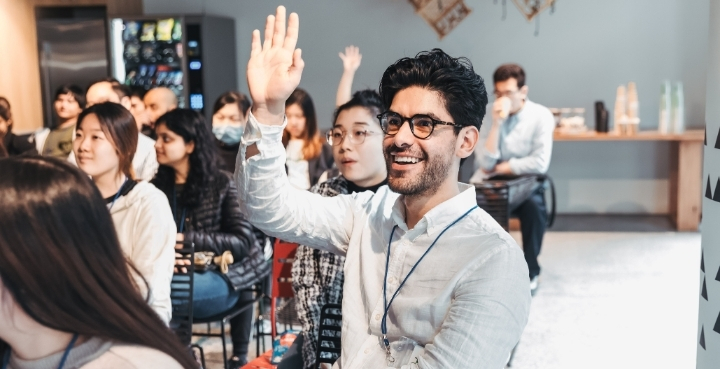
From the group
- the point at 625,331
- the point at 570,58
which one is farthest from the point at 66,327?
the point at 570,58

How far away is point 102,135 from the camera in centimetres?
314

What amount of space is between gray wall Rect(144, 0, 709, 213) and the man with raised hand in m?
6.60

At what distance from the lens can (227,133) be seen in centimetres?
529

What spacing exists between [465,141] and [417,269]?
1.07 ft

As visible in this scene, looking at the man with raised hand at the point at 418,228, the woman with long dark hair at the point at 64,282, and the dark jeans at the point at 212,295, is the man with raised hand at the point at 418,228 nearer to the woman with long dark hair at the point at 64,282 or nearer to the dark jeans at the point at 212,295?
the woman with long dark hair at the point at 64,282

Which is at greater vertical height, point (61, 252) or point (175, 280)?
point (61, 252)

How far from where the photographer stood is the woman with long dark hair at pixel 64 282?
1088mm

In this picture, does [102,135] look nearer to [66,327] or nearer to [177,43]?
[66,327]

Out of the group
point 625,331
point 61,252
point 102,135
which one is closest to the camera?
point 61,252

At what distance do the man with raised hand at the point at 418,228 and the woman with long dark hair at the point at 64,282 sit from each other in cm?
67

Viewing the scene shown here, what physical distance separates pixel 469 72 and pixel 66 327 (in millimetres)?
1112

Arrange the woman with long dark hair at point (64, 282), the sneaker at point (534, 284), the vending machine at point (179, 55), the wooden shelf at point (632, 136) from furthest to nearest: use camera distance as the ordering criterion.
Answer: the vending machine at point (179, 55) < the wooden shelf at point (632, 136) < the sneaker at point (534, 284) < the woman with long dark hair at point (64, 282)

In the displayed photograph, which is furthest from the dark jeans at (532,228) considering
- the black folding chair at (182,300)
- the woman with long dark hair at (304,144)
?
the black folding chair at (182,300)

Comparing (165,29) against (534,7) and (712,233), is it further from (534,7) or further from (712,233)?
(712,233)
